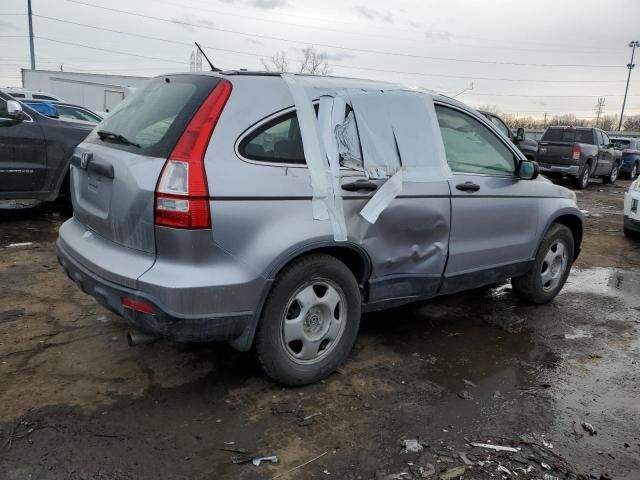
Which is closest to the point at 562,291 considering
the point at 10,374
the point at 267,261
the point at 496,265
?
the point at 496,265

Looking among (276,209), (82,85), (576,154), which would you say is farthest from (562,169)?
(82,85)

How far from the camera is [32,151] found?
6.80m

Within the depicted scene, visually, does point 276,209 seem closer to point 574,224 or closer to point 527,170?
point 527,170

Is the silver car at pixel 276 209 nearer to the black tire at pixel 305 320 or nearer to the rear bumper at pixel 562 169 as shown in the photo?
the black tire at pixel 305 320

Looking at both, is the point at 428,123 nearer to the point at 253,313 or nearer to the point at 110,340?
the point at 253,313

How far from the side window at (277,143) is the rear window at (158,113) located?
34 cm

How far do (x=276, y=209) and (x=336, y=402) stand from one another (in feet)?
3.98

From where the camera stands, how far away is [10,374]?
3.33 m

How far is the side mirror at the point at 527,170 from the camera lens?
441 cm

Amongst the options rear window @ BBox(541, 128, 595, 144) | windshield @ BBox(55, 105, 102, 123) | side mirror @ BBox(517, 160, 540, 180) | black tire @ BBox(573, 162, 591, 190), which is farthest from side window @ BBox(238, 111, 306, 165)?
rear window @ BBox(541, 128, 595, 144)

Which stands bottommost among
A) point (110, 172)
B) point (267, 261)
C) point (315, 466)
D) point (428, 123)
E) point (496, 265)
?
point (315, 466)

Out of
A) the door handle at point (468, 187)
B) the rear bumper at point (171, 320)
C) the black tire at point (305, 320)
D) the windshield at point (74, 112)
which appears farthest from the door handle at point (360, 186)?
the windshield at point (74, 112)

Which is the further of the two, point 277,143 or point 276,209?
point 277,143

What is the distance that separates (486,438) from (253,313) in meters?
1.42
